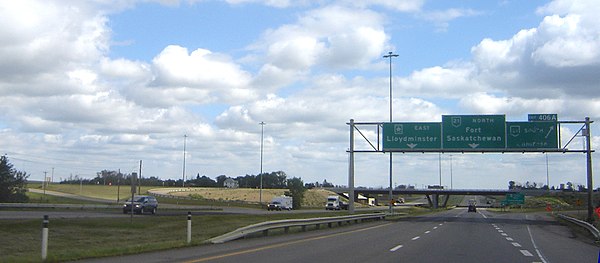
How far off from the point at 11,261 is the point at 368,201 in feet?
521

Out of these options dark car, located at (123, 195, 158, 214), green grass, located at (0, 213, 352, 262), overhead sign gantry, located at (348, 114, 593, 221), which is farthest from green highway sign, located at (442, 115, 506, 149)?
dark car, located at (123, 195, 158, 214)

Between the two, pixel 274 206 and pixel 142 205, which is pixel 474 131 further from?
pixel 274 206

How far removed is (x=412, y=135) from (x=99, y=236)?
89.8 ft

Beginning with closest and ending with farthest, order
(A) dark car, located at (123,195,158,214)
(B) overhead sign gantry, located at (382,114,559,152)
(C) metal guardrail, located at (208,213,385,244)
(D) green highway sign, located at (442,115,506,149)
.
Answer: (C) metal guardrail, located at (208,213,385,244) → (B) overhead sign gantry, located at (382,114,559,152) → (D) green highway sign, located at (442,115,506,149) → (A) dark car, located at (123,195,158,214)

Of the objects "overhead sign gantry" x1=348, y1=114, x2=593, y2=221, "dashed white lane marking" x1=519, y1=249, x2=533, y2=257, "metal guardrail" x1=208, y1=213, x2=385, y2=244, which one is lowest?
"dashed white lane marking" x1=519, y1=249, x2=533, y2=257

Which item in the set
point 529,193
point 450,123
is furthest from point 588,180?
point 529,193

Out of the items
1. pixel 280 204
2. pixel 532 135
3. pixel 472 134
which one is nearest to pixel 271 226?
pixel 472 134

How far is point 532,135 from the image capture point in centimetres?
4647

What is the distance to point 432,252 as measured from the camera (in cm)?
1962

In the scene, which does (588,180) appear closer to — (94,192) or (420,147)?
(420,147)

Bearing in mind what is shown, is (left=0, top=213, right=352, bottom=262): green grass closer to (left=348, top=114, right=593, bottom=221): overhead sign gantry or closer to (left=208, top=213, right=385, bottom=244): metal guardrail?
(left=208, top=213, right=385, bottom=244): metal guardrail

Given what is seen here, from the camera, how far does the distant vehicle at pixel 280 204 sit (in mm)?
88062

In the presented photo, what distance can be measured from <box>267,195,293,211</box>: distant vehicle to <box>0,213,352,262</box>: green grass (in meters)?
45.5

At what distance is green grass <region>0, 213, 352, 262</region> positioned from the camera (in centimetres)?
1955
